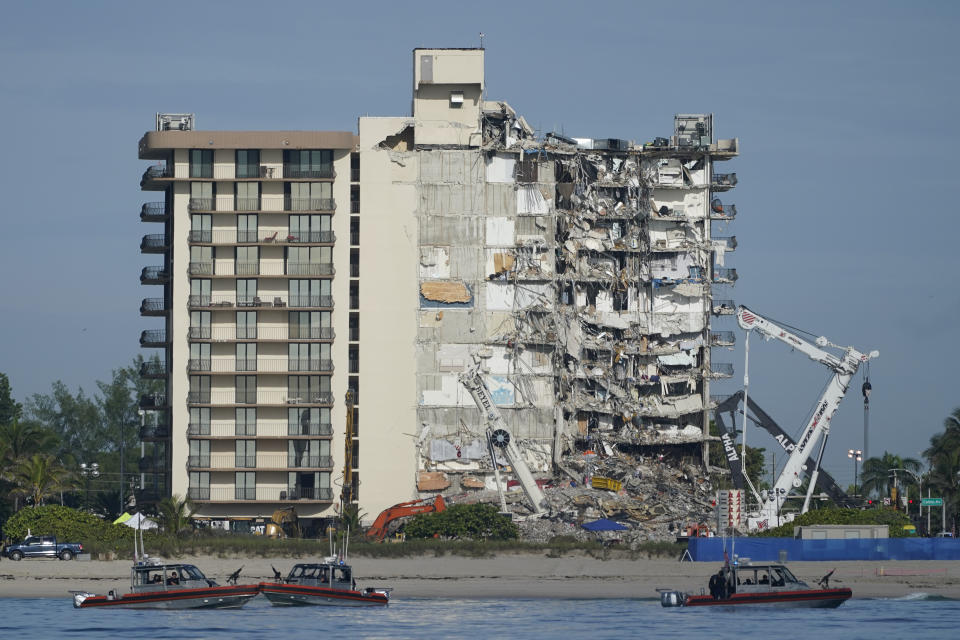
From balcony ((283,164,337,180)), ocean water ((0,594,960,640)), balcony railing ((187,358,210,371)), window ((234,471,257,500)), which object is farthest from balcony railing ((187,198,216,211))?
ocean water ((0,594,960,640))

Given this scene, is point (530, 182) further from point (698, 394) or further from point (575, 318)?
point (698, 394)

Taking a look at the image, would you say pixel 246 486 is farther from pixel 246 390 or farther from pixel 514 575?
pixel 514 575

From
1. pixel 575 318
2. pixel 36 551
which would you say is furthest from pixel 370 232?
pixel 36 551

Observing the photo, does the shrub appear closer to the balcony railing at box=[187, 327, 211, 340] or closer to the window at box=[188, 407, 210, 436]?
the window at box=[188, 407, 210, 436]

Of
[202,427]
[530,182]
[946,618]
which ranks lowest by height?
[946,618]

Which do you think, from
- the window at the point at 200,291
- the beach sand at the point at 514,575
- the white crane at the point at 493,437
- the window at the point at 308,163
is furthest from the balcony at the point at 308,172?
the beach sand at the point at 514,575

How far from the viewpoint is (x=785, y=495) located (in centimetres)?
13825

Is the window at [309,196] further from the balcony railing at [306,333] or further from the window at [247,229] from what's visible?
the balcony railing at [306,333]

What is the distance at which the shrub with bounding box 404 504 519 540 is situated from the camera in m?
131

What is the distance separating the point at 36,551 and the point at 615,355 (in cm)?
5733

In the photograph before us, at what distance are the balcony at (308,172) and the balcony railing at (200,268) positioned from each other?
401 inches

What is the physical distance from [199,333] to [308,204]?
14531 mm

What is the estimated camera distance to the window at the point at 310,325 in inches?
5974

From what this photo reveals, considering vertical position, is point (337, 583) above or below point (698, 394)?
below
